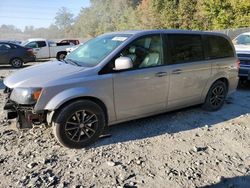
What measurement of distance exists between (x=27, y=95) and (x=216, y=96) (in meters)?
4.07

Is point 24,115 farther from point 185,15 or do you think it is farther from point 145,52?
point 185,15

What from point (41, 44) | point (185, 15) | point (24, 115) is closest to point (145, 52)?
point (24, 115)

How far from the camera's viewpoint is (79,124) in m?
4.47

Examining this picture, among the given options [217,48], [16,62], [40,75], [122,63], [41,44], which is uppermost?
[217,48]

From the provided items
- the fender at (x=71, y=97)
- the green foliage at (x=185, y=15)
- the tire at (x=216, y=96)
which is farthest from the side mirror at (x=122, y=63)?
the green foliage at (x=185, y=15)

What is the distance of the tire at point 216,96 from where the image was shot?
20.5 ft

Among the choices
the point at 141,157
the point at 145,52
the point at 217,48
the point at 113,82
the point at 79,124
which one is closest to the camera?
the point at 141,157

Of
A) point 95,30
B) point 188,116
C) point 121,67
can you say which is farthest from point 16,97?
point 95,30

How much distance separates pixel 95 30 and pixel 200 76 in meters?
73.3

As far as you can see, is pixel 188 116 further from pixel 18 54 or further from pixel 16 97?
pixel 18 54

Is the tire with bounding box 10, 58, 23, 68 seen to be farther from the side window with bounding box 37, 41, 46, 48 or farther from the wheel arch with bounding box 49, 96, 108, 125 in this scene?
the wheel arch with bounding box 49, 96, 108, 125

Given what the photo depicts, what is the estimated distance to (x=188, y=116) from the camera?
19.8ft

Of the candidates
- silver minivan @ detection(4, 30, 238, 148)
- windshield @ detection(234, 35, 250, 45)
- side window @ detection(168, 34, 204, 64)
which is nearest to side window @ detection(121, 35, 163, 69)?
silver minivan @ detection(4, 30, 238, 148)

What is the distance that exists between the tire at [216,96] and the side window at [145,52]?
1710mm
